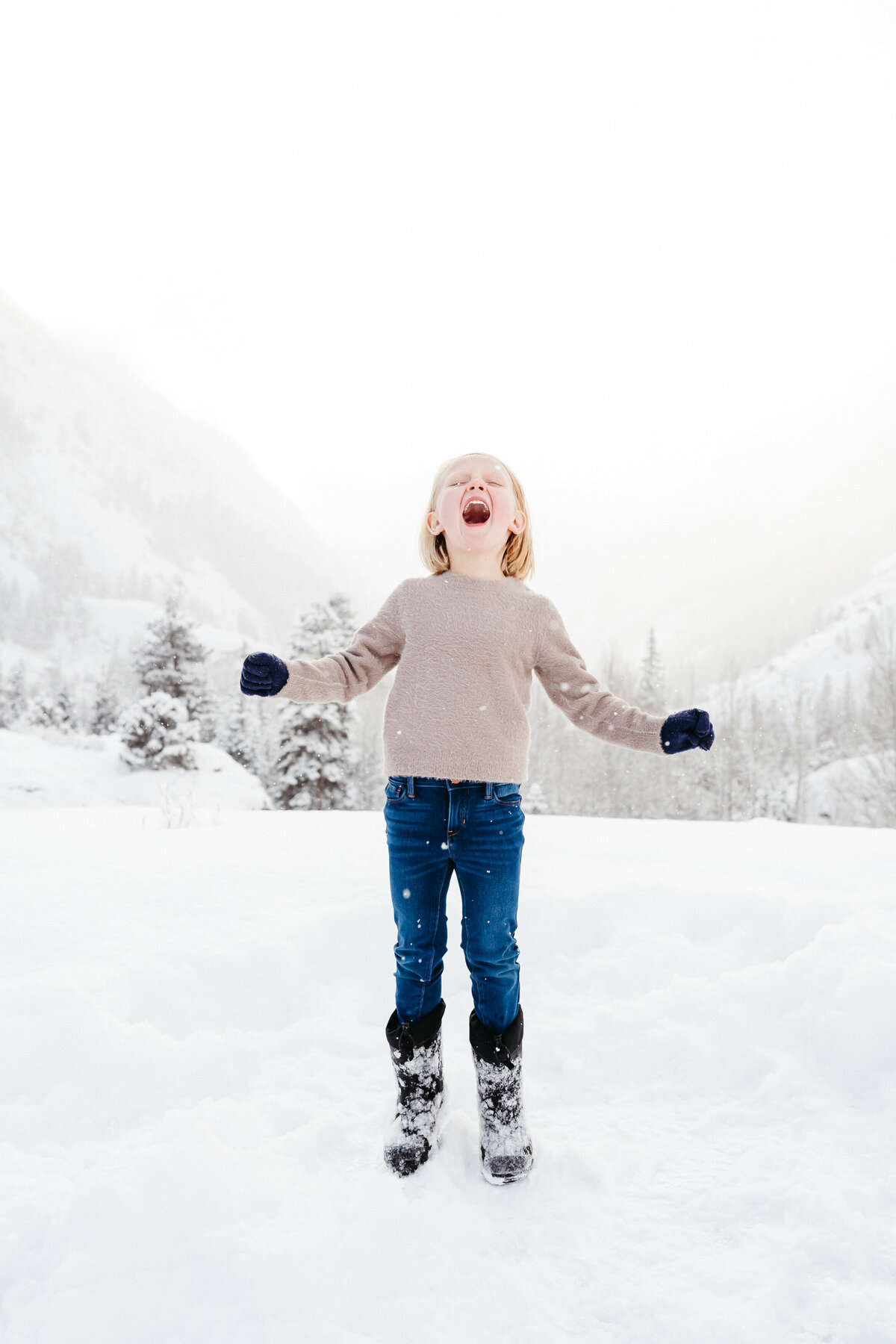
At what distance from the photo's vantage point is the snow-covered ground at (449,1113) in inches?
54.6

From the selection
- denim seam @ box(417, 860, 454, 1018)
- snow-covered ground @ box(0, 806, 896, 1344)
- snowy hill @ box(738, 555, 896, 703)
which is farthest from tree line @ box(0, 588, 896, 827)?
snowy hill @ box(738, 555, 896, 703)

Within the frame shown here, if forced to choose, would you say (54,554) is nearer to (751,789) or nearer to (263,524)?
Result: (263,524)

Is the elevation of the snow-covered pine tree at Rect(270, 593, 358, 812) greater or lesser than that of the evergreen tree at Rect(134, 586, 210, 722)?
lesser

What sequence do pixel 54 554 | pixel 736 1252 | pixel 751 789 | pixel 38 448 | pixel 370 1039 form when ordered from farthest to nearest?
pixel 38 448 → pixel 54 554 → pixel 751 789 → pixel 370 1039 → pixel 736 1252

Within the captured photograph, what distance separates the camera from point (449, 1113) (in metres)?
2.11

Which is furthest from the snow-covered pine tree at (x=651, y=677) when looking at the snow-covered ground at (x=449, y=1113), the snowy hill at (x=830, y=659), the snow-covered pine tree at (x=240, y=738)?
the snow-covered ground at (x=449, y=1113)

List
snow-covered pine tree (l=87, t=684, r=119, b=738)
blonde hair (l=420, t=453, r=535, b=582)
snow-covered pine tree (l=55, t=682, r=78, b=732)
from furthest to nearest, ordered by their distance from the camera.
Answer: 1. snow-covered pine tree (l=55, t=682, r=78, b=732)
2. snow-covered pine tree (l=87, t=684, r=119, b=738)
3. blonde hair (l=420, t=453, r=535, b=582)

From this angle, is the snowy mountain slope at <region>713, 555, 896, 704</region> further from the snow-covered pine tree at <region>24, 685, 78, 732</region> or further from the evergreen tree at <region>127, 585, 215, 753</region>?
the snow-covered pine tree at <region>24, 685, 78, 732</region>

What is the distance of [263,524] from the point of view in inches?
6117

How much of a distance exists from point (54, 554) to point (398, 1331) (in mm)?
126036

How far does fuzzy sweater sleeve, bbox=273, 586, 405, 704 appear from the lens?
6.81ft

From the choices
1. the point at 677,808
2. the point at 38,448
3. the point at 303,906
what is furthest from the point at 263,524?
the point at 303,906

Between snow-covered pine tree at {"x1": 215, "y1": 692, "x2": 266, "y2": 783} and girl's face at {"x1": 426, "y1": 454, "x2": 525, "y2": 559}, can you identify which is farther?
snow-covered pine tree at {"x1": 215, "y1": 692, "x2": 266, "y2": 783}

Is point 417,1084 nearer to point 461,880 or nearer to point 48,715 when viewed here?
point 461,880
